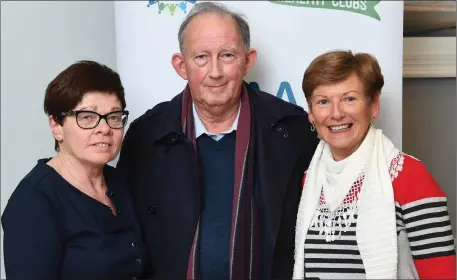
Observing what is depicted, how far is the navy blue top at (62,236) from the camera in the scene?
1677 millimetres

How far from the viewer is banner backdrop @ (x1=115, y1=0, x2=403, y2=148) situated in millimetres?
2332

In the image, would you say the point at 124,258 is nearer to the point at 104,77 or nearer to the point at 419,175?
the point at 104,77

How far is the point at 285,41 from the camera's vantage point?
2.35 m

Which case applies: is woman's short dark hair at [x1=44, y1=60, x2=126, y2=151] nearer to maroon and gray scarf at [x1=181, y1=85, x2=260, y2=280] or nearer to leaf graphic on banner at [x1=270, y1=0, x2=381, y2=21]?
maroon and gray scarf at [x1=181, y1=85, x2=260, y2=280]

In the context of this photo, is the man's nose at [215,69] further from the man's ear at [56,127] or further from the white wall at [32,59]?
the white wall at [32,59]

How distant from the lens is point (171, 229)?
2.00 meters

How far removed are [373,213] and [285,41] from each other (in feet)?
3.11

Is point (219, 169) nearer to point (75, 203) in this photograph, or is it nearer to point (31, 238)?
point (75, 203)

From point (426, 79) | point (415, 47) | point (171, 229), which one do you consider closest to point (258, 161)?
point (171, 229)

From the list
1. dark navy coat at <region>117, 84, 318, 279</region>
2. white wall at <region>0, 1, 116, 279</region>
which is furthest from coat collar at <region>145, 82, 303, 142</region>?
white wall at <region>0, 1, 116, 279</region>

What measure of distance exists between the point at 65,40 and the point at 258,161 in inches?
58.8

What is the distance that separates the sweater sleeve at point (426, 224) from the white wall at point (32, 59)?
1979 millimetres

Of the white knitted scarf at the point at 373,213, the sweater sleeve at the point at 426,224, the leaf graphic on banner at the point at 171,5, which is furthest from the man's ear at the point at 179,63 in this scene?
the sweater sleeve at the point at 426,224

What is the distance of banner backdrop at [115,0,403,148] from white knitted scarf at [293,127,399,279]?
653mm
